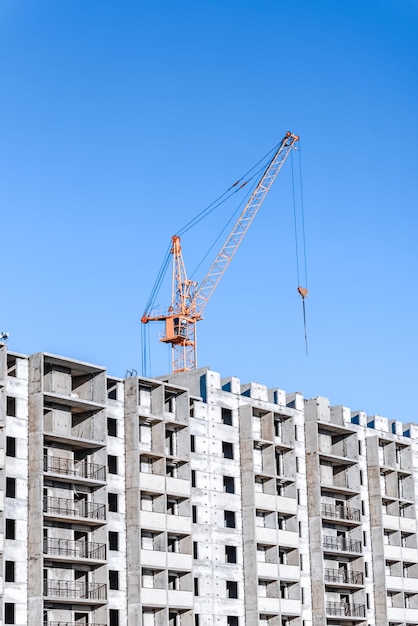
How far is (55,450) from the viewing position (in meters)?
95.6

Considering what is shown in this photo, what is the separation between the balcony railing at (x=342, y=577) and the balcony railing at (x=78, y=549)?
30.4 m

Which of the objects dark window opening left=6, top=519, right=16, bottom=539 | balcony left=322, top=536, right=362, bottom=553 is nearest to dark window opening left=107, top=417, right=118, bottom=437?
dark window opening left=6, top=519, right=16, bottom=539

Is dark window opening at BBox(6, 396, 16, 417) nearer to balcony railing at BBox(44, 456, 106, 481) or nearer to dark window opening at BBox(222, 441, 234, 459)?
balcony railing at BBox(44, 456, 106, 481)

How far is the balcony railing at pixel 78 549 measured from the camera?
93.2 metres

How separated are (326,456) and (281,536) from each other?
1119cm

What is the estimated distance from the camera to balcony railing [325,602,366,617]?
117m

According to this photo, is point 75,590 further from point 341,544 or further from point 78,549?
point 341,544

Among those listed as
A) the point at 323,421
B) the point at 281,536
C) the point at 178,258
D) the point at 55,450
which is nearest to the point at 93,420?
the point at 55,450

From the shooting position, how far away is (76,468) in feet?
318

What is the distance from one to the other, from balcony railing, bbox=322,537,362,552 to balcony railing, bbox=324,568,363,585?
6.73 ft

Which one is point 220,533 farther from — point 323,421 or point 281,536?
point 323,421

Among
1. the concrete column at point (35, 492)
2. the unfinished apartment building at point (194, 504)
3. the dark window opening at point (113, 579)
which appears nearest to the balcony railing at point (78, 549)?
the unfinished apartment building at point (194, 504)

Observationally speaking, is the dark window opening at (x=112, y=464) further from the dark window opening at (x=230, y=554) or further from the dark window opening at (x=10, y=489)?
the dark window opening at (x=230, y=554)

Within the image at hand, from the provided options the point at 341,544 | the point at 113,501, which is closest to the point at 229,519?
the point at 113,501
